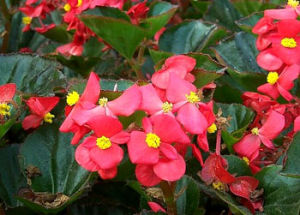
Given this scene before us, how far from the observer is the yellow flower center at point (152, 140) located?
2.19 ft

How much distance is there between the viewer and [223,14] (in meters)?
1.39

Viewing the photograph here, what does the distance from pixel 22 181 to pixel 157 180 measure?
Result: 404 mm

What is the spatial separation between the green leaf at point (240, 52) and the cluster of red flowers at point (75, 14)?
0.67ft

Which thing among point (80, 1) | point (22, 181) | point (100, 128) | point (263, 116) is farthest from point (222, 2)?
point (100, 128)

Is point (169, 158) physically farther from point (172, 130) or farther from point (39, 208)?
point (39, 208)

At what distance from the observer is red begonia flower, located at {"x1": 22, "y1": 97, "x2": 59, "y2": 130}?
36.7 inches

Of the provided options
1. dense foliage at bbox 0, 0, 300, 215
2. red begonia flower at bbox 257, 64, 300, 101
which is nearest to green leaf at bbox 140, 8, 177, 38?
dense foliage at bbox 0, 0, 300, 215

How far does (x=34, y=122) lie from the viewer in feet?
3.19

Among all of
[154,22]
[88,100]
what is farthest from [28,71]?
[88,100]

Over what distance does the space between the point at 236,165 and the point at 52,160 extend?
1.07 ft

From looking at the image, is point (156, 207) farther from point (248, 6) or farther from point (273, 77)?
point (248, 6)

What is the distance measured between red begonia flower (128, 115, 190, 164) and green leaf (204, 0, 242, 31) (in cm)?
74

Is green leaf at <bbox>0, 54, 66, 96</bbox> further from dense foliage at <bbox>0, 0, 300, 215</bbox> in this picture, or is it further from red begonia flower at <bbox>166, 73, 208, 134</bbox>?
red begonia flower at <bbox>166, 73, 208, 134</bbox>

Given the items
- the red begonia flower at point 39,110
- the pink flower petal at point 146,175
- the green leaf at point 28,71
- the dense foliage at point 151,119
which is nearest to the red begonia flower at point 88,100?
the dense foliage at point 151,119
